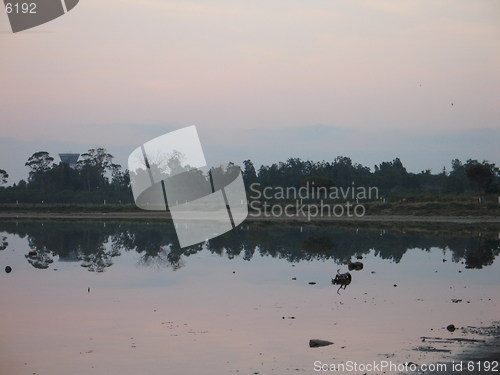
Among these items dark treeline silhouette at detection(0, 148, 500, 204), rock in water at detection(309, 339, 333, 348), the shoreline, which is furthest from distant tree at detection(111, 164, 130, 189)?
rock in water at detection(309, 339, 333, 348)

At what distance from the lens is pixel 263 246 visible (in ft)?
115

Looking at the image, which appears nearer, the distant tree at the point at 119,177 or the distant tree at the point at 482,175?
the distant tree at the point at 482,175

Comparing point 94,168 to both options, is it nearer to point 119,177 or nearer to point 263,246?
point 119,177

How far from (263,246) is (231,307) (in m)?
18.2

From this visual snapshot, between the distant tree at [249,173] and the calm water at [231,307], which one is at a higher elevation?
the distant tree at [249,173]

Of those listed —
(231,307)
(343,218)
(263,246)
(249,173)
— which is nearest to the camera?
(231,307)

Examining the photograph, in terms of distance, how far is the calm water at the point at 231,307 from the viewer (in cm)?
1212

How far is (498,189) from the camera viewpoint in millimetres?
63531

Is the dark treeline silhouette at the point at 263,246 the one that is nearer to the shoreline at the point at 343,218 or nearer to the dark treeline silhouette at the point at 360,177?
the shoreline at the point at 343,218

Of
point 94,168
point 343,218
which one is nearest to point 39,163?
point 94,168

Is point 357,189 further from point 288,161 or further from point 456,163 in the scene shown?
point 456,163

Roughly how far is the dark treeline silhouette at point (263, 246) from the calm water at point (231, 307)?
0.56 feet

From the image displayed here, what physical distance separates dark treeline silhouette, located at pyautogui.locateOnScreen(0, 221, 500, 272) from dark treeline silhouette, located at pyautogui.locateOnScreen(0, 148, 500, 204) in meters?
37.6

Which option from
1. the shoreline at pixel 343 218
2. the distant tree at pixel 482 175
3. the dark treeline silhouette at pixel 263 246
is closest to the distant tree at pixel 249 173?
the shoreline at pixel 343 218
